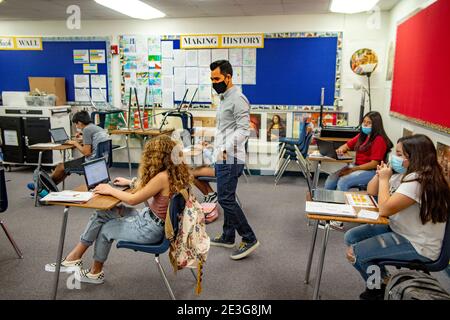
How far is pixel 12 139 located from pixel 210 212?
14.1 feet

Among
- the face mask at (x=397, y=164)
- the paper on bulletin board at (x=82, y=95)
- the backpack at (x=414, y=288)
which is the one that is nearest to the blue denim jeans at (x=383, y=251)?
the backpack at (x=414, y=288)

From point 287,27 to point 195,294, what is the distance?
14.9ft

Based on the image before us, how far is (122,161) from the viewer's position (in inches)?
271

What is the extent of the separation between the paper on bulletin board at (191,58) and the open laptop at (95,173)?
379 centimetres

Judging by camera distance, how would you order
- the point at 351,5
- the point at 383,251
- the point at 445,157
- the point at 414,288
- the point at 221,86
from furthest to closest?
the point at 351,5, the point at 221,86, the point at 445,157, the point at 383,251, the point at 414,288

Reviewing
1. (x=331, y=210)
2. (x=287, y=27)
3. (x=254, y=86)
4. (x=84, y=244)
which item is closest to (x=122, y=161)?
(x=254, y=86)

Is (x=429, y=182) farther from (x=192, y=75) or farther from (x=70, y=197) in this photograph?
(x=192, y=75)

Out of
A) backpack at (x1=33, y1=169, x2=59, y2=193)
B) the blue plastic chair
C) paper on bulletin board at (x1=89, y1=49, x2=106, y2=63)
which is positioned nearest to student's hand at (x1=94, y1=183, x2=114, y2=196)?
the blue plastic chair

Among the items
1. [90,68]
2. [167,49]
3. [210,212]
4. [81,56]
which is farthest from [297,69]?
[81,56]

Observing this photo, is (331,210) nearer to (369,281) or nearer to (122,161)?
(369,281)

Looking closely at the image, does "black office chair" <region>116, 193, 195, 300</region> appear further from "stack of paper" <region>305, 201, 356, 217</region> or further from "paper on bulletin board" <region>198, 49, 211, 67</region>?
"paper on bulletin board" <region>198, 49, 211, 67</region>

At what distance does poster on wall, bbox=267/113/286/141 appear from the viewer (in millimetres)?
6086

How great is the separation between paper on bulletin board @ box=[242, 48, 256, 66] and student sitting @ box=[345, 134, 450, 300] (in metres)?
4.06

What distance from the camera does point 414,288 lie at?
1808 millimetres
